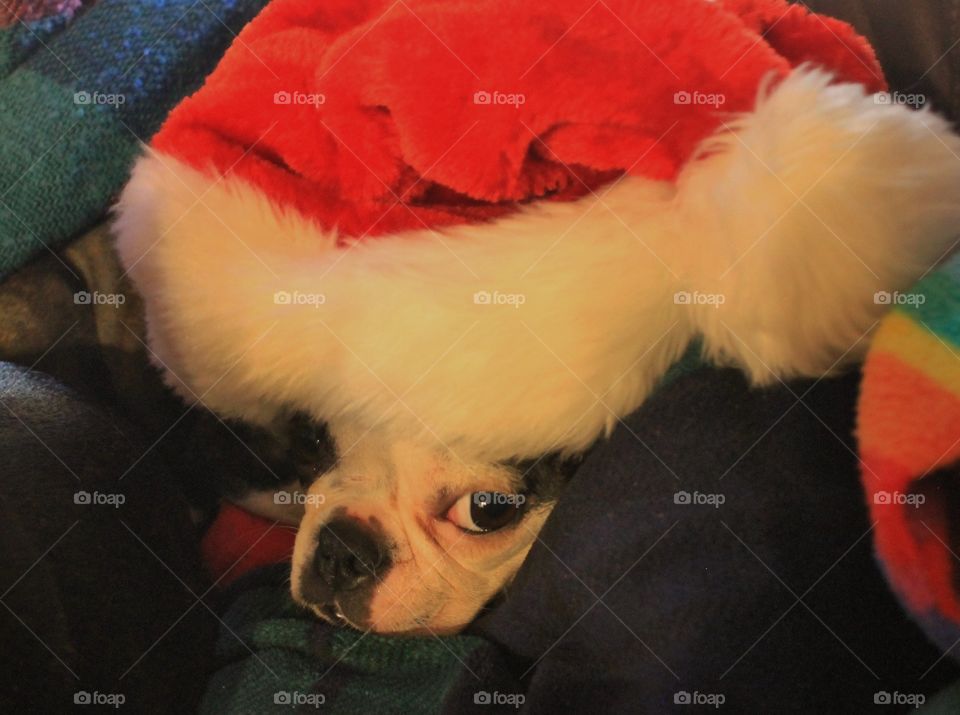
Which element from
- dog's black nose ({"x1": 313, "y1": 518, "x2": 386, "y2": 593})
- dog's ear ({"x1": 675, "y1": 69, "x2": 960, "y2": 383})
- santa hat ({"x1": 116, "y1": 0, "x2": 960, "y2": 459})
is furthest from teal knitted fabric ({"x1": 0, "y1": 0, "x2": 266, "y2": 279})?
dog's ear ({"x1": 675, "y1": 69, "x2": 960, "y2": 383})

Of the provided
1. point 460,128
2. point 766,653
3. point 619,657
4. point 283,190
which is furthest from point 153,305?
point 766,653

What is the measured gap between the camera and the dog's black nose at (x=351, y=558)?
103 centimetres

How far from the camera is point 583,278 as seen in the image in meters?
0.75

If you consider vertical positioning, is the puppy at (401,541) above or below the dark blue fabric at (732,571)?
below

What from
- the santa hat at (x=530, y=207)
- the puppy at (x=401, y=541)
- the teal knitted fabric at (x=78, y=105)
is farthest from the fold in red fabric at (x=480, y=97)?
the puppy at (x=401, y=541)

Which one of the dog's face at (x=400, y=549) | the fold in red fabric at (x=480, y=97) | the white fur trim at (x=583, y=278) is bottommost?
the dog's face at (x=400, y=549)

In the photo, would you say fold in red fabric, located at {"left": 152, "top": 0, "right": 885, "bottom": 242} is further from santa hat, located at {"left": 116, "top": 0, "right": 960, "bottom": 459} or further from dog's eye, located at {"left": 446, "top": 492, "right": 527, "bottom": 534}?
dog's eye, located at {"left": 446, "top": 492, "right": 527, "bottom": 534}

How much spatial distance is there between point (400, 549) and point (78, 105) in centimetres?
68

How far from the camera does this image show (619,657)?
2.50 feet

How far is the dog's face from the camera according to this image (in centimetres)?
100

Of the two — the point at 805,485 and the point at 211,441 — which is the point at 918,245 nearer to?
the point at 805,485

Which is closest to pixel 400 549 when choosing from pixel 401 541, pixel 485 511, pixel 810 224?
pixel 401 541

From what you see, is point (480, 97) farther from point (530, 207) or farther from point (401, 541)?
point (401, 541)

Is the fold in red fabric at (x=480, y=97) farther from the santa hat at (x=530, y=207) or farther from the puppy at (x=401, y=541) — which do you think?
the puppy at (x=401, y=541)
